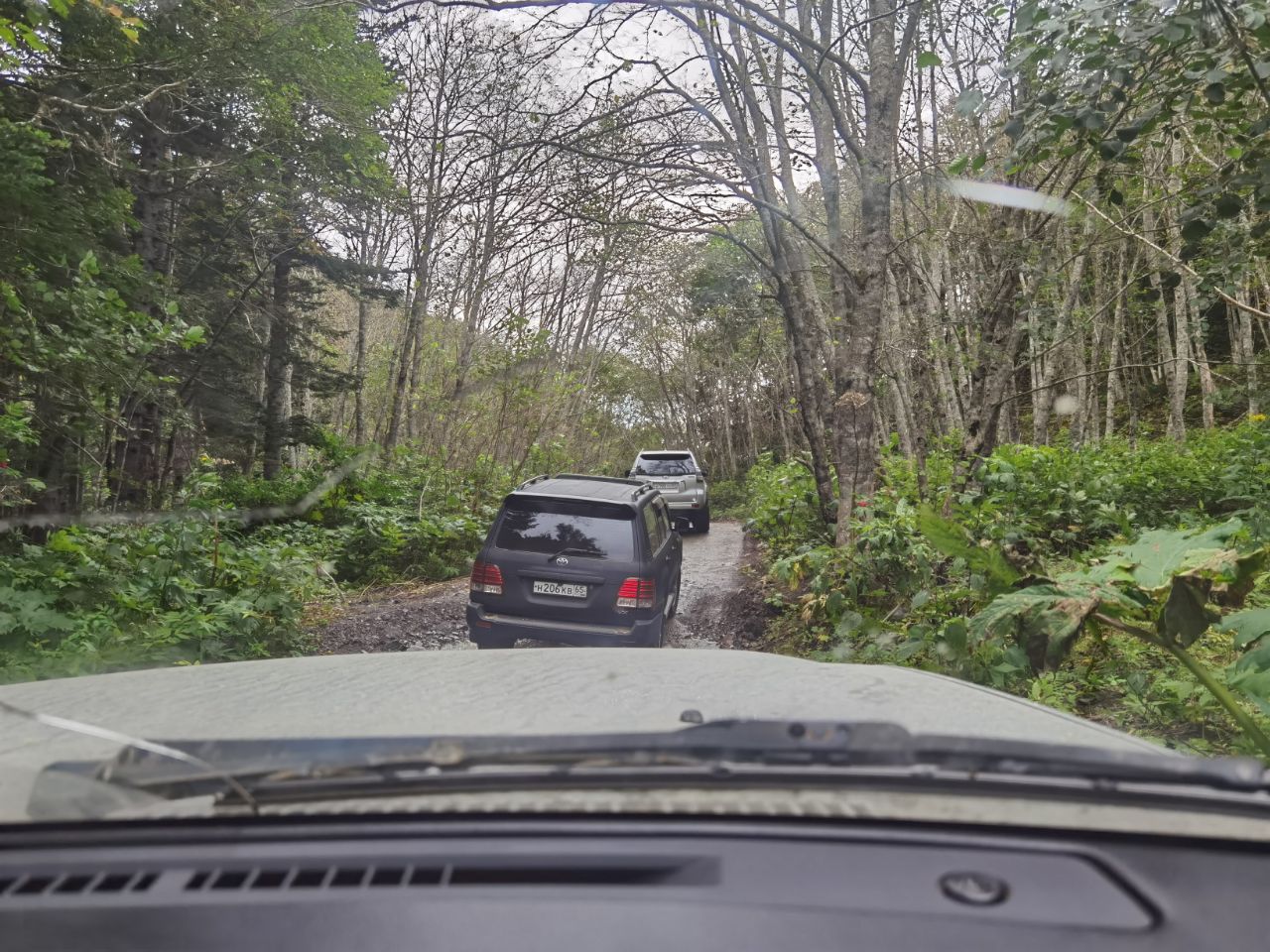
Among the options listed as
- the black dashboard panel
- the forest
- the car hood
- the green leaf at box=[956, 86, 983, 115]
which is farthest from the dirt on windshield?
the black dashboard panel

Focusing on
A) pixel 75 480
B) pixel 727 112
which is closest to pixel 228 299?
pixel 75 480

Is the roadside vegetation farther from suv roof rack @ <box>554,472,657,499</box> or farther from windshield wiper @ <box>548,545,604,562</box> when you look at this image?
windshield wiper @ <box>548,545,604,562</box>

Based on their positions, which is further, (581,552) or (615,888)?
(581,552)

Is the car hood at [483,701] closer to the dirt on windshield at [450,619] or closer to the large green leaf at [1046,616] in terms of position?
the large green leaf at [1046,616]

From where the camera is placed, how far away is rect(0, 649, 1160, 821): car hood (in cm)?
187

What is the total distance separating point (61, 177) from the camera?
28.2 feet

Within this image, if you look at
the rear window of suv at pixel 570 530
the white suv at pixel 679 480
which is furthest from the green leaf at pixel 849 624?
the white suv at pixel 679 480

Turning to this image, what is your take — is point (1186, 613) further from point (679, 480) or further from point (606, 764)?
point (679, 480)

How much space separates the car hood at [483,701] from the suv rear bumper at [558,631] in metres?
4.07

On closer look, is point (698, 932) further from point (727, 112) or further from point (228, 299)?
point (228, 299)

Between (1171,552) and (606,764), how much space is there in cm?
276

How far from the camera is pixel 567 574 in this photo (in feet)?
23.8

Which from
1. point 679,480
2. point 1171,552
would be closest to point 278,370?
point 679,480

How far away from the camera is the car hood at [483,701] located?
6.12 ft
